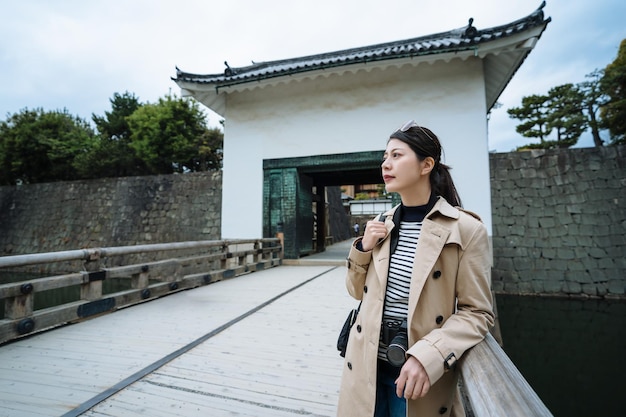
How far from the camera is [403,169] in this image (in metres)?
1.13

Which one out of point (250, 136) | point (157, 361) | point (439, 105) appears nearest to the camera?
point (157, 361)

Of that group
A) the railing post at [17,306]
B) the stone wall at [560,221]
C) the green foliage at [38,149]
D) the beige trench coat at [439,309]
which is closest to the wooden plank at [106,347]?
the railing post at [17,306]

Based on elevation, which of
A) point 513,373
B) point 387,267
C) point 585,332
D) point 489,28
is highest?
point 489,28

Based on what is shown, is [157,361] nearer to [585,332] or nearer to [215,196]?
[585,332]

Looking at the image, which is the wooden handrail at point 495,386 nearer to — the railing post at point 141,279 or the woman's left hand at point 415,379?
the woman's left hand at point 415,379

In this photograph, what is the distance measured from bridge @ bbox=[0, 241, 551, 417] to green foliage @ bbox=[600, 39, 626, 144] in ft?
44.9

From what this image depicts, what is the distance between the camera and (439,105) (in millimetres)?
6602

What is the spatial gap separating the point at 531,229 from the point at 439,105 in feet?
12.2

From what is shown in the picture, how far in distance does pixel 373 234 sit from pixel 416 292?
246 millimetres

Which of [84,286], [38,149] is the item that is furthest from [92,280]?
[38,149]

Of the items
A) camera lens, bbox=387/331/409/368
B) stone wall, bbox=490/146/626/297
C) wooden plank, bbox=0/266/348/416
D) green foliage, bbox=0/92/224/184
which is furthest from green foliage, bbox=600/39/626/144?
green foliage, bbox=0/92/224/184

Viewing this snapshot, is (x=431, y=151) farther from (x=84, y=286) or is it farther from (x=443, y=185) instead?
(x=84, y=286)

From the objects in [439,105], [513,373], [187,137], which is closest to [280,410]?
[513,373]

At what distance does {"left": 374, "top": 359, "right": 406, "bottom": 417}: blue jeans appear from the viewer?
1088 millimetres
